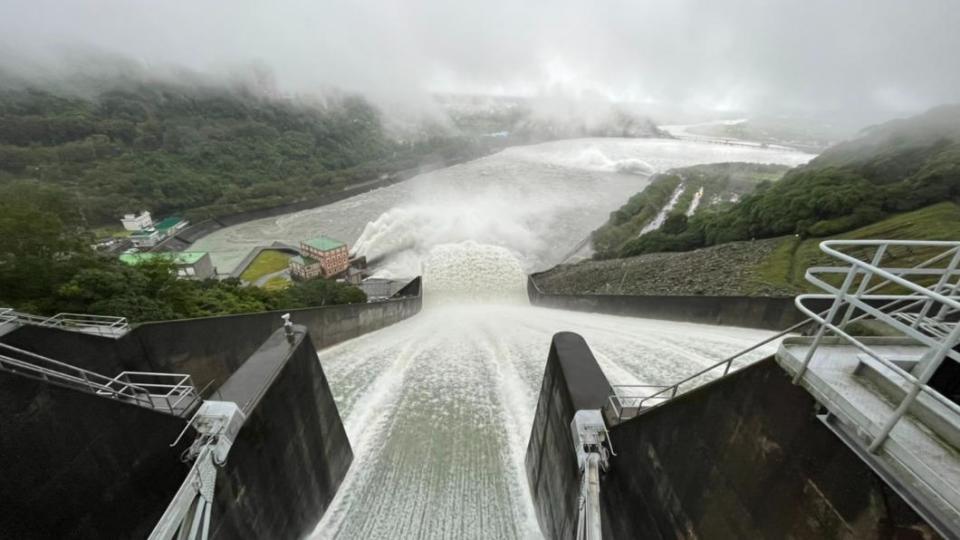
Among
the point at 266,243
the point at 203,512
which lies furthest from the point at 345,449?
the point at 266,243

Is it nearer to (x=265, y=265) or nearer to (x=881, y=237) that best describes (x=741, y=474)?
(x=881, y=237)

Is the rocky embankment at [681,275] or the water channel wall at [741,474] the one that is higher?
the water channel wall at [741,474]

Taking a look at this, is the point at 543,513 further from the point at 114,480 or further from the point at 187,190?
the point at 187,190

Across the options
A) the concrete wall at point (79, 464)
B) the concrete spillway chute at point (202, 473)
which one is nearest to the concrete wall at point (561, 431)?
the concrete spillway chute at point (202, 473)

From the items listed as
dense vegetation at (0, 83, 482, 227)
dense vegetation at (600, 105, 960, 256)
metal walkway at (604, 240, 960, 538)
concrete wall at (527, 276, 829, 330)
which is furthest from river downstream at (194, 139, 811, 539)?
dense vegetation at (0, 83, 482, 227)

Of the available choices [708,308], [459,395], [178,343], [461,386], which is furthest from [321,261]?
[708,308]

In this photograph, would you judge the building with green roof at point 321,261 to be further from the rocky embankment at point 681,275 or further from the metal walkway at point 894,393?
the metal walkway at point 894,393
